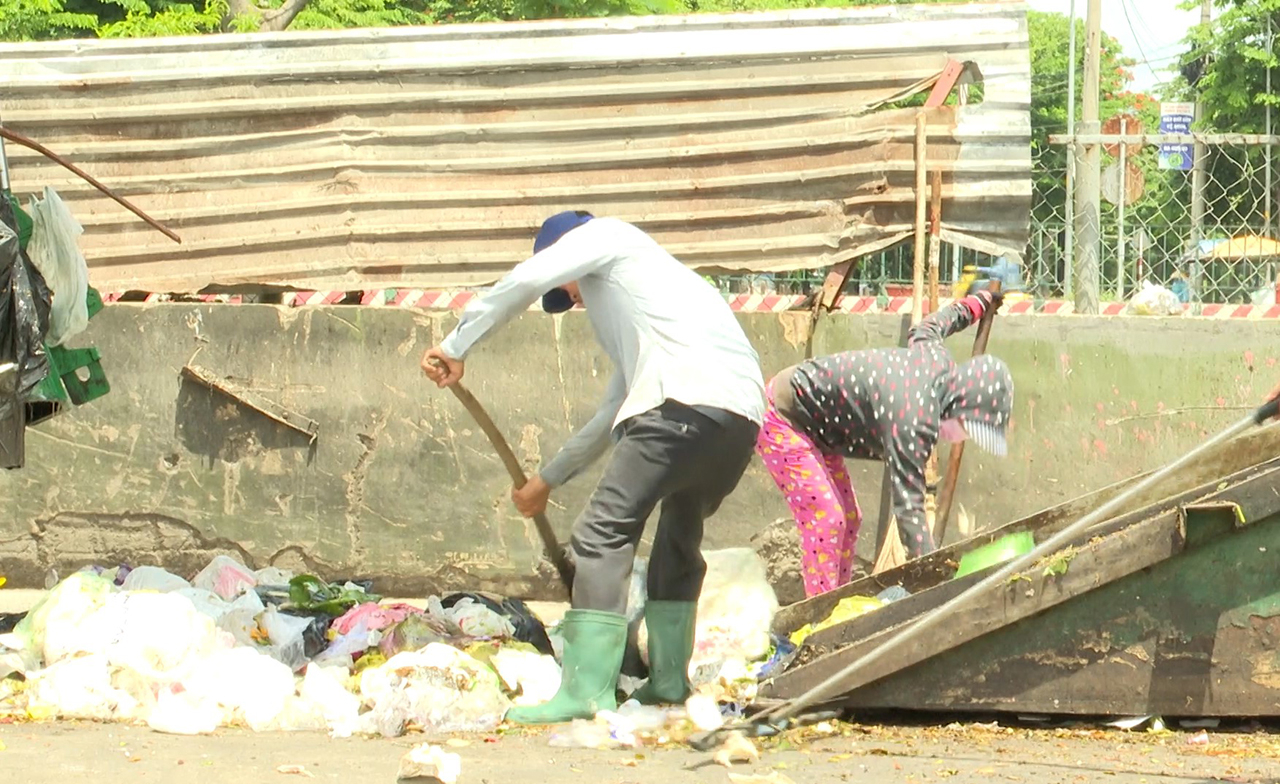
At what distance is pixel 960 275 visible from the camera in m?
7.36

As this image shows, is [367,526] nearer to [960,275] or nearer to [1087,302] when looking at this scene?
[960,275]

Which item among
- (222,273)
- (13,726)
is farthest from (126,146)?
(13,726)

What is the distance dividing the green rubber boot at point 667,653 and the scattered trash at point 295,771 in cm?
119

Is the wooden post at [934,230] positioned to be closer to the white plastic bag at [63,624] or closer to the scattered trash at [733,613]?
the scattered trash at [733,613]

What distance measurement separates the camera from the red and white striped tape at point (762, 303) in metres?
7.16

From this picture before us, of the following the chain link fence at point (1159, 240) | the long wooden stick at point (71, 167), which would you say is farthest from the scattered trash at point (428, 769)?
the chain link fence at point (1159, 240)

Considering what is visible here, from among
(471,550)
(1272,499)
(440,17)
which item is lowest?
(471,550)

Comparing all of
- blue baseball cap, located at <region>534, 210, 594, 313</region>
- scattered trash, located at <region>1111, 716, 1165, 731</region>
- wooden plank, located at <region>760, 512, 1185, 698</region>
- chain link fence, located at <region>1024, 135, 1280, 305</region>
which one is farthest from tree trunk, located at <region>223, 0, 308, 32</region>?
scattered trash, located at <region>1111, 716, 1165, 731</region>

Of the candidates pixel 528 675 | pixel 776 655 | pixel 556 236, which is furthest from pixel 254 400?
pixel 776 655

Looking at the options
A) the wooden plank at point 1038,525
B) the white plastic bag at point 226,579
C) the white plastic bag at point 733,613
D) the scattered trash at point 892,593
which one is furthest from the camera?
the white plastic bag at point 226,579

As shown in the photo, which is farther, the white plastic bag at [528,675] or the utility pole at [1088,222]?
the utility pole at [1088,222]

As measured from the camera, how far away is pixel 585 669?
463 cm

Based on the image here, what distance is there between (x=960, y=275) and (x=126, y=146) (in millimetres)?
3859

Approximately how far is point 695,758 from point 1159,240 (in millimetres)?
4719
